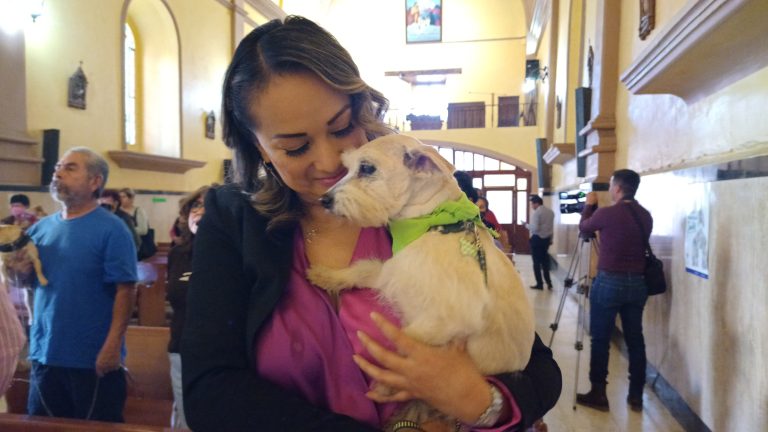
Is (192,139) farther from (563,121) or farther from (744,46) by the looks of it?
(744,46)

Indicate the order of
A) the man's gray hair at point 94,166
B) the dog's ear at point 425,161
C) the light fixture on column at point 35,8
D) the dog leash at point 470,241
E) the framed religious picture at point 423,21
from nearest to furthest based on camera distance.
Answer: the dog leash at point 470,241 < the dog's ear at point 425,161 < the man's gray hair at point 94,166 < the light fixture on column at point 35,8 < the framed religious picture at point 423,21

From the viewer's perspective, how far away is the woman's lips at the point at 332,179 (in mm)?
1137

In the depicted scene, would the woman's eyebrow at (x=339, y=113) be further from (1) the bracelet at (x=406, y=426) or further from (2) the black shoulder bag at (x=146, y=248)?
(2) the black shoulder bag at (x=146, y=248)

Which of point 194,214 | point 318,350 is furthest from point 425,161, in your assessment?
point 194,214

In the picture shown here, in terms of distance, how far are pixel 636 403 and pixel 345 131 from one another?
142 inches

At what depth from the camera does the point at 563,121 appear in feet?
29.4

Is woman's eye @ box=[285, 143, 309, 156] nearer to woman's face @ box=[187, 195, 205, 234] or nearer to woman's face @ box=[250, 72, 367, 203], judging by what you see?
woman's face @ box=[250, 72, 367, 203]

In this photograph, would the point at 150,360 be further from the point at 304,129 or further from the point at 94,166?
the point at 304,129

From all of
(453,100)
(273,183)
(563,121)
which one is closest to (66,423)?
(273,183)

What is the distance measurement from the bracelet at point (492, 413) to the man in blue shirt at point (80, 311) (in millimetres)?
1988

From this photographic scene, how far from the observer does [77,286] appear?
2.41 meters

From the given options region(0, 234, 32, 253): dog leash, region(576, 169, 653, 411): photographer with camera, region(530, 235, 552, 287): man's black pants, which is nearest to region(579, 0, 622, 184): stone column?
region(576, 169, 653, 411): photographer with camera

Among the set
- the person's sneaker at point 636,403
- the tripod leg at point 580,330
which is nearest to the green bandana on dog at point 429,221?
the tripod leg at point 580,330

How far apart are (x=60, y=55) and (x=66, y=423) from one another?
676 centimetres
